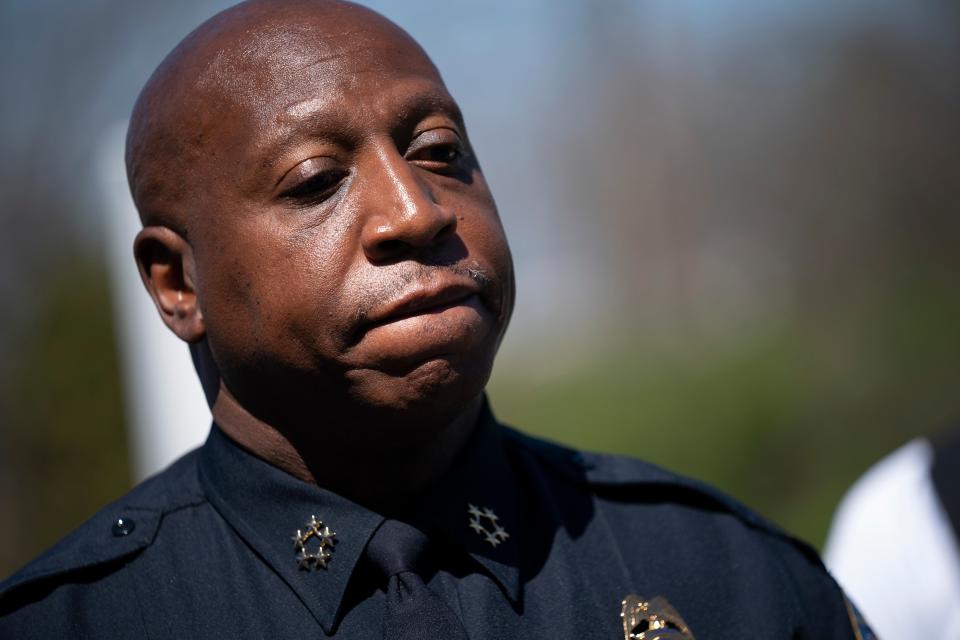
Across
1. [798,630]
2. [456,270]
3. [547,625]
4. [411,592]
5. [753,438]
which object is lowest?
[753,438]

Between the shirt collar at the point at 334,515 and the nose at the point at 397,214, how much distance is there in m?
0.52

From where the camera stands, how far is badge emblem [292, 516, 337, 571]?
2350 mm

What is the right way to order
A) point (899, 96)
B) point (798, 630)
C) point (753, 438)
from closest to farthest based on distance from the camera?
point (798, 630) < point (753, 438) < point (899, 96)

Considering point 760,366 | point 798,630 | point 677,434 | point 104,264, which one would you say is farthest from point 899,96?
point 798,630

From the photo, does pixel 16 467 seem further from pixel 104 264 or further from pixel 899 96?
pixel 899 96

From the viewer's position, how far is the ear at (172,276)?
2469 mm

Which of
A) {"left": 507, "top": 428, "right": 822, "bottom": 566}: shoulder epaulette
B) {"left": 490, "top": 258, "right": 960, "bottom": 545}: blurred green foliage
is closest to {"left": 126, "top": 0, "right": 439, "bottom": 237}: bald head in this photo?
{"left": 507, "top": 428, "right": 822, "bottom": 566}: shoulder epaulette

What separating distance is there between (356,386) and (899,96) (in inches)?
479

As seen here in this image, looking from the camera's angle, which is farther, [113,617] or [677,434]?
[677,434]

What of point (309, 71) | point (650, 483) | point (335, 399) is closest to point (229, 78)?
point (309, 71)

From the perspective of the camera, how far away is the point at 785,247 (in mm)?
13305

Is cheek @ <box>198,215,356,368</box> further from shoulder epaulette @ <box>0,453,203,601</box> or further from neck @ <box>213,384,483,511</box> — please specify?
shoulder epaulette @ <box>0,453,203,601</box>

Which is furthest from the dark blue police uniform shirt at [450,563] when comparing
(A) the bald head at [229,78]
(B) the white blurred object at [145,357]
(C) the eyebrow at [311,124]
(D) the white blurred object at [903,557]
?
(B) the white blurred object at [145,357]

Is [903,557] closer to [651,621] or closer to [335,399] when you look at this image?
[651,621]
